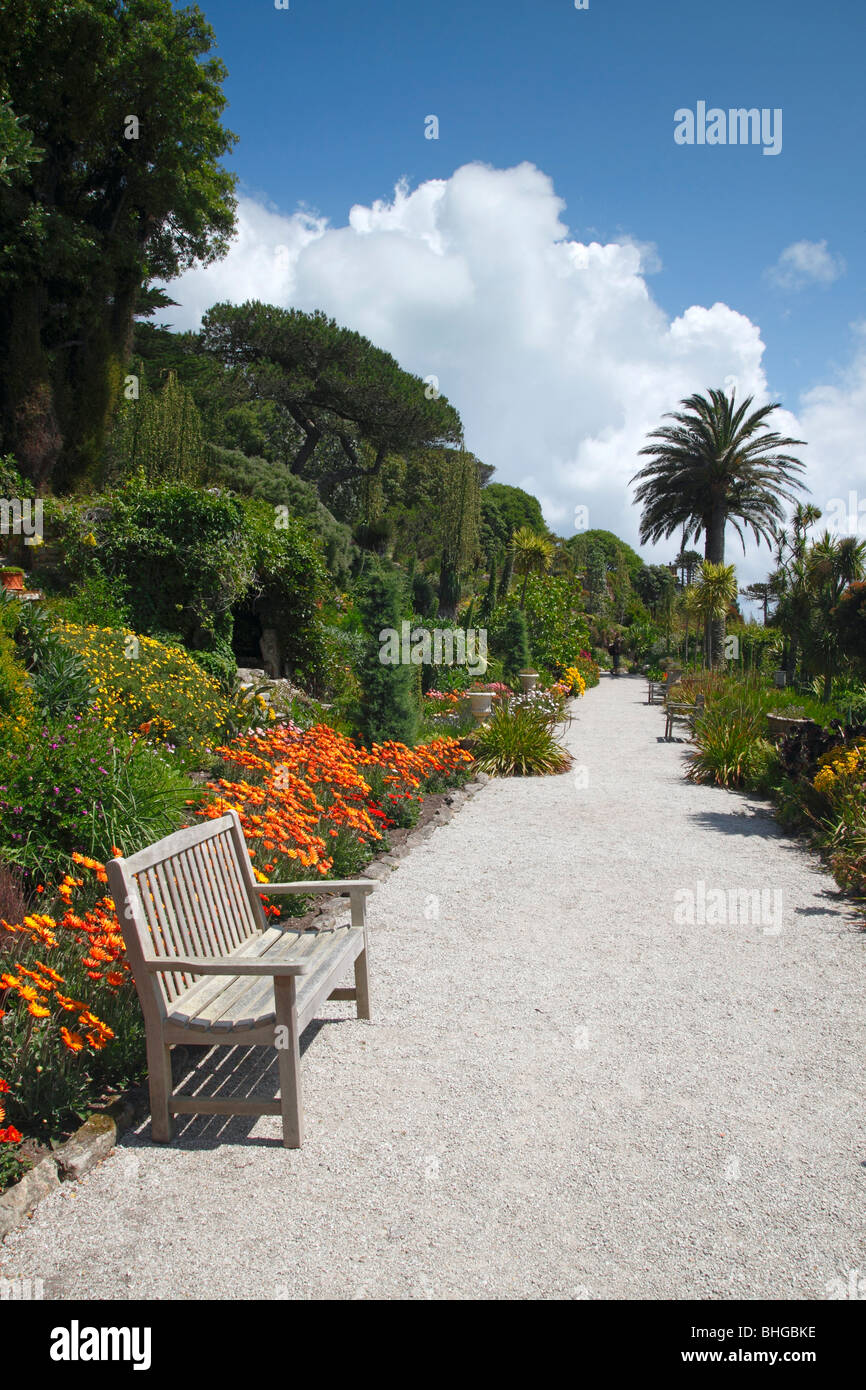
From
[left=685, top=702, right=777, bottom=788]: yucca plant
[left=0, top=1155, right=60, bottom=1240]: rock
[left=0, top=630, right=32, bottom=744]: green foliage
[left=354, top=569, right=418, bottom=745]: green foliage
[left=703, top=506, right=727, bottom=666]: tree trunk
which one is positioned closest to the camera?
[left=0, top=1155, right=60, bottom=1240]: rock

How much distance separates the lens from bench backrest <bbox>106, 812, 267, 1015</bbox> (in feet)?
9.34

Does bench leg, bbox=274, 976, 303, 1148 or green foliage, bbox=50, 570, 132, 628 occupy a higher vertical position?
green foliage, bbox=50, 570, 132, 628

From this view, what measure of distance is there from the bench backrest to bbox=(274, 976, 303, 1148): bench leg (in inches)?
17.1

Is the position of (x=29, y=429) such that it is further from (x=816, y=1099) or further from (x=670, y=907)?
(x=816, y=1099)

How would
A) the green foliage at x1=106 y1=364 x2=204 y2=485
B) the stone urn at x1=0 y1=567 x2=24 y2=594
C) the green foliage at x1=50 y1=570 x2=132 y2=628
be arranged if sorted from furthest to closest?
the green foliage at x1=106 y1=364 x2=204 y2=485, the green foliage at x1=50 y1=570 x2=132 y2=628, the stone urn at x1=0 y1=567 x2=24 y2=594

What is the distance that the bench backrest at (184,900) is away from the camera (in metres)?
2.85

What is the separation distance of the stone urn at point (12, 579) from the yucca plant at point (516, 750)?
19.5 ft

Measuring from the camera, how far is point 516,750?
10.8 m

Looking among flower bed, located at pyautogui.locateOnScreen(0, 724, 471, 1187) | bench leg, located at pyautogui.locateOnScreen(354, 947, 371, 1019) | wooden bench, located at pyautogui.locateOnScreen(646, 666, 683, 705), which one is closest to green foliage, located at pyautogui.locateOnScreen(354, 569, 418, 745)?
flower bed, located at pyautogui.locateOnScreen(0, 724, 471, 1187)

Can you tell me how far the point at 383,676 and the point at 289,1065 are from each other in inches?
243

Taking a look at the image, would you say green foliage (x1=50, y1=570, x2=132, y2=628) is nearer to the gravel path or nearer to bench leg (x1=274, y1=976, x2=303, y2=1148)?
the gravel path

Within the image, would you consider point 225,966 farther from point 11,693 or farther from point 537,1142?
point 11,693

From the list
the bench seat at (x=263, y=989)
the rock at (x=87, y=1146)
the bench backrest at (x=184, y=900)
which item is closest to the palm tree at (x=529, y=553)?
the bench backrest at (x=184, y=900)
